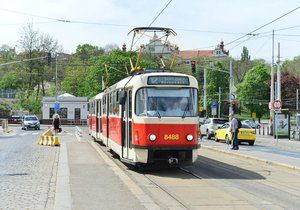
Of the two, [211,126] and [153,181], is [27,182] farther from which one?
Result: [211,126]

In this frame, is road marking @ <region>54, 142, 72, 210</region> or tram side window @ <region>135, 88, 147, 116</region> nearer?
road marking @ <region>54, 142, 72, 210</region>

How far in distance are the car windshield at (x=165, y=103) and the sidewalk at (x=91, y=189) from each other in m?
2.12

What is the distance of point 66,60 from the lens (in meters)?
119

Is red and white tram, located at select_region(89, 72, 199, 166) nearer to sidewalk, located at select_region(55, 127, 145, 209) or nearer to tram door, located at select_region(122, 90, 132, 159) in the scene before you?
tram door, located at select_region(122, 90, 132, 159)

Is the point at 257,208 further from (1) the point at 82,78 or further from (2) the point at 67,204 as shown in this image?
(1) the point at 82,78

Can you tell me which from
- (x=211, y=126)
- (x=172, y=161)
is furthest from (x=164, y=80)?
(x=211, y=126)

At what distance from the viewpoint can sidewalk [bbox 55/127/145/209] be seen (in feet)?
33.6

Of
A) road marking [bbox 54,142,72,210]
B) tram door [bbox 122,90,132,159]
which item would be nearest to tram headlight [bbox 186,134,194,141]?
tram door [bbox 122,90,132,159]

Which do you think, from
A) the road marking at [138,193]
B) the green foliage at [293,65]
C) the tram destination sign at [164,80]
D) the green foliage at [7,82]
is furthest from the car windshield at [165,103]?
the green foliage at [293,65]

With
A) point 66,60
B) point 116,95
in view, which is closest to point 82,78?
point 66,60

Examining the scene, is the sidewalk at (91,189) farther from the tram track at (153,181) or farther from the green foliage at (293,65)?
the green foliage at (293,65)

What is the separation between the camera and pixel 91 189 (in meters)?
12.2

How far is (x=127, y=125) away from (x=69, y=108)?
66.7 m

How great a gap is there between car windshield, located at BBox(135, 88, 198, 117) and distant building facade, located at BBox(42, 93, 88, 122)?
6609 cm
